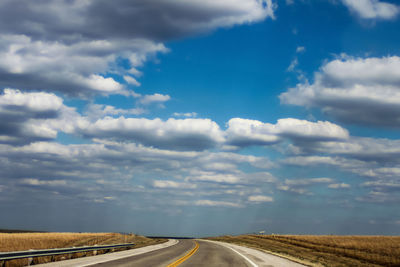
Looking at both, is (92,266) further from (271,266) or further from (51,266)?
(271,266)

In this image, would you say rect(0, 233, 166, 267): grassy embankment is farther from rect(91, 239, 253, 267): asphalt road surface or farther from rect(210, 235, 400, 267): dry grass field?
rect(210, 235, 400, 267): dry grass field

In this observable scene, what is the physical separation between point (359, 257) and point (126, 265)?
2224 centimetres

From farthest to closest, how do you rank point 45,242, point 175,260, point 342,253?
point 45,242, point 342,253, point 175,260

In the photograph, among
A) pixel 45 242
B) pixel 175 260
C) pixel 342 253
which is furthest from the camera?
pixel 45 242

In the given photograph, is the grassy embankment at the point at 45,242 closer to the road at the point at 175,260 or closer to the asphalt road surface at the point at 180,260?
the road at the point at 175,260

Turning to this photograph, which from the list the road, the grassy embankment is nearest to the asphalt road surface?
the road

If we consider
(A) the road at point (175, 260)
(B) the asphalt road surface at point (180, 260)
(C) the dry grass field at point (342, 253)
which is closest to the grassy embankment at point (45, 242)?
(A) the road at point (175, 260)

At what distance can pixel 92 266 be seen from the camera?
669 inches

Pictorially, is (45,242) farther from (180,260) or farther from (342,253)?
(342,253)

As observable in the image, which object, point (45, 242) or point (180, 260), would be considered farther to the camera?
point (45, 242)

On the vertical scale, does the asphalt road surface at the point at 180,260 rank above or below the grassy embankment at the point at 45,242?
above

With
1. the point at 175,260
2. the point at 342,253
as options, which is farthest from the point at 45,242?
the point at 342,253

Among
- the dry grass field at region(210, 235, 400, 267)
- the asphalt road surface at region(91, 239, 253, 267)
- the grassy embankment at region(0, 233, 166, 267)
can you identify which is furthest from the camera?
the dry grass field at region(210, 235, 400, 267)

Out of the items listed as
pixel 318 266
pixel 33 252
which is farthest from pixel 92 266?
pixel 318 266
